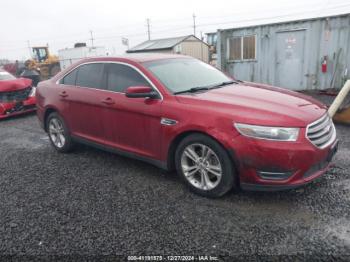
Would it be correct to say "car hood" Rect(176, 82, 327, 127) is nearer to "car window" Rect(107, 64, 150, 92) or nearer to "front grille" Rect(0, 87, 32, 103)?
"car window" Rect(107, 64, 150, 92)

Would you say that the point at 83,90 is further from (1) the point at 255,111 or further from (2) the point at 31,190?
(1) the point at 255,111

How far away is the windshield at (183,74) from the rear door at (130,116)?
9.2 inches

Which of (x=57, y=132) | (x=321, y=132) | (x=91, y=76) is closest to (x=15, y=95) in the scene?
(x=57, y=132)

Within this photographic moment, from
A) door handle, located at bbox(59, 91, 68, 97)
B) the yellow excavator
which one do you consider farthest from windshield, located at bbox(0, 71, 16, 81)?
the yellow excavator

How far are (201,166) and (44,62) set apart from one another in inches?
1088

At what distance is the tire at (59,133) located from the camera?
16.8 feet

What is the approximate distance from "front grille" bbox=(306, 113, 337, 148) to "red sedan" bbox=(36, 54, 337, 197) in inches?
0.5

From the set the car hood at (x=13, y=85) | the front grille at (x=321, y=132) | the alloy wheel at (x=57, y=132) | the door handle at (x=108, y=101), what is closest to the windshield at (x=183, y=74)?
the door handle at (x=108, y=101)

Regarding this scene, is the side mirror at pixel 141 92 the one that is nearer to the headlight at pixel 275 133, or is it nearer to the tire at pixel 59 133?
the headlight at pixel 275 133

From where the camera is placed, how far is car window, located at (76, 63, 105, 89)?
4488 mm

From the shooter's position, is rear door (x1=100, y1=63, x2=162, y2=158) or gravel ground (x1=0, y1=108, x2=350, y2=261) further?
rear door (x1=100, y1=63, x2=162, y2=158)

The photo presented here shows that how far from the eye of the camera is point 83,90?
4629 mm

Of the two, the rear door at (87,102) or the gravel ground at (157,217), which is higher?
the rear door at (87,102)

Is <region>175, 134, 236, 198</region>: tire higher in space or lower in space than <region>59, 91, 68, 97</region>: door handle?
lower
